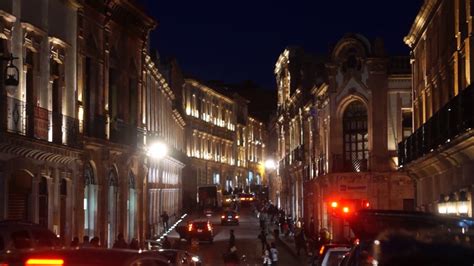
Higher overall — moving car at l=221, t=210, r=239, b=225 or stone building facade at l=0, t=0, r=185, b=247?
stone building facade at l=0, t=0, r=185, b=247

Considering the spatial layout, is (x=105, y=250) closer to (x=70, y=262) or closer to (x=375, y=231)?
(x=70, y=262)

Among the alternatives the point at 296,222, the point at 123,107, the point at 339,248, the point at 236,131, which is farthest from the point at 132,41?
the point at 236,131

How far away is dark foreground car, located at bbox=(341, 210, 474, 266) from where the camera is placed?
853cm

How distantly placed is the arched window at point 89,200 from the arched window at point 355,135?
18.4 meters

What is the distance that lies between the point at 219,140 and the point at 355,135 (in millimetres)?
61068

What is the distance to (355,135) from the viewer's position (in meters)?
52.7

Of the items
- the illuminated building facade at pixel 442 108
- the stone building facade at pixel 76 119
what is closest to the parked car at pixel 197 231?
the stone building facade at pixel 76 119

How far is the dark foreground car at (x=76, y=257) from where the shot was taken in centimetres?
957

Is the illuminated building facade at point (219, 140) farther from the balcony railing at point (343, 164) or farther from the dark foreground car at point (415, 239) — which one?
the dark foreground car at point (415, 239)

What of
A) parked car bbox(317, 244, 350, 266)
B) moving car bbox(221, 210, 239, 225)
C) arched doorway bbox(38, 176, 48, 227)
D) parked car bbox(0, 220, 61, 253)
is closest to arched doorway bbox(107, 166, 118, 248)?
arched doorway bbox(38, 176, 48, 227)

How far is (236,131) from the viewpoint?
122062mm

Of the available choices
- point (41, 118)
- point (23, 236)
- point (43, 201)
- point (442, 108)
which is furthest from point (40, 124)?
point (442, 108)

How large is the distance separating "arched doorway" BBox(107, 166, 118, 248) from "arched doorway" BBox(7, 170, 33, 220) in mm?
9512

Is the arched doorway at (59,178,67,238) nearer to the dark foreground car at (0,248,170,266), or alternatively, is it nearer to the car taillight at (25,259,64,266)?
the dark foreground car at (0,248,170,266)
